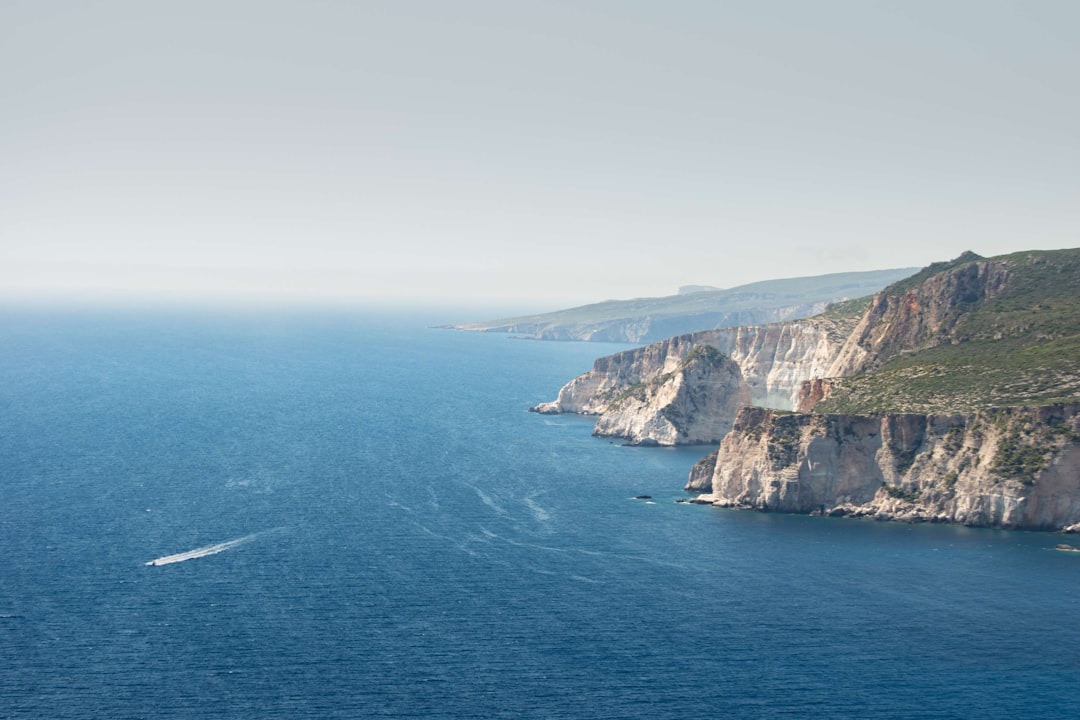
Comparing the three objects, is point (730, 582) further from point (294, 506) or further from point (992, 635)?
point (294, 506)

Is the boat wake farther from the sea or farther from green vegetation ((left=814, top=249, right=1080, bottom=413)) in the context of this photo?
green vegetation ((left=814, top=249, right=1080, bottom=413))

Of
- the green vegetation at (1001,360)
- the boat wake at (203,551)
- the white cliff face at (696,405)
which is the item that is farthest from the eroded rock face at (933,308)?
the boat wake at (203,551)

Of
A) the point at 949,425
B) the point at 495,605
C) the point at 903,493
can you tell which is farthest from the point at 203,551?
the point at 949,425

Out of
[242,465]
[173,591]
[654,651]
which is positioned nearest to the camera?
[654,651]

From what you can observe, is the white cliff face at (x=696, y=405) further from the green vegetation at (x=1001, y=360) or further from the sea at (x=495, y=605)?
the sea at (x=495, y=605)

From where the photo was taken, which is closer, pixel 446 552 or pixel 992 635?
pixel 992 635

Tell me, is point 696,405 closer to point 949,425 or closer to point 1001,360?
point 1001,360

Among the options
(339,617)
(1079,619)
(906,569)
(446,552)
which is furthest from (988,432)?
(339,617)
